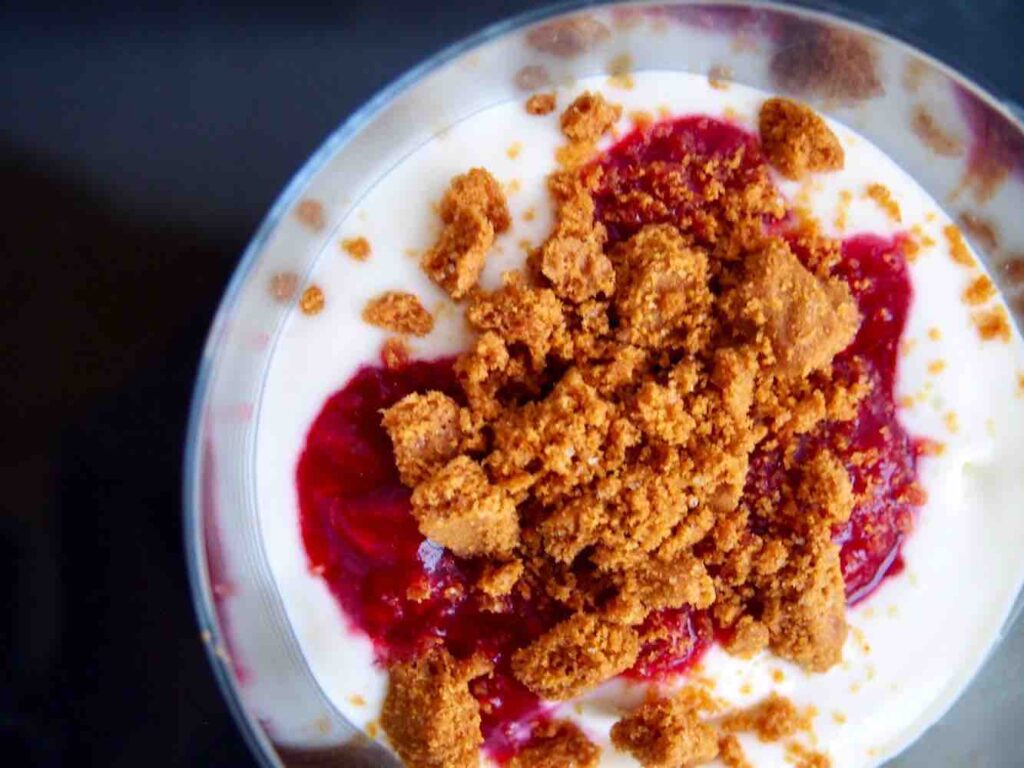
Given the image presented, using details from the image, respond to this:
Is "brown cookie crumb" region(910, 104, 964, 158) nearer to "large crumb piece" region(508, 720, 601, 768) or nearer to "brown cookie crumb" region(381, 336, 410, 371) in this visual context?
"brown cookie crumb" region(381, 336, 410, 371)

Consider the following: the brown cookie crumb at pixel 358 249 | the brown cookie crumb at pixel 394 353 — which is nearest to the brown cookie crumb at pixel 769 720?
the brown cookie crumb at pixel 394 353

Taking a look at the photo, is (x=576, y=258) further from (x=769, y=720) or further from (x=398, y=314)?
(x=769, y=720)

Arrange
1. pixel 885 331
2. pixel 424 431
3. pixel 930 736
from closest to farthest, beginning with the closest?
1. pixel 424 431
2. pixel 885 331
3. pixel 930 736

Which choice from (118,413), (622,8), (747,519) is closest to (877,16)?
(622,8)

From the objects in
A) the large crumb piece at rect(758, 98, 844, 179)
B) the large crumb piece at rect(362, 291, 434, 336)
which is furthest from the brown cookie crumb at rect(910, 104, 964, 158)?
the large crumb piece at rect(362, 291, 434, 336)

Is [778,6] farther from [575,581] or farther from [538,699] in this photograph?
[538,699]

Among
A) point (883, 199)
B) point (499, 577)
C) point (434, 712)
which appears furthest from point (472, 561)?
point (883, 199)
